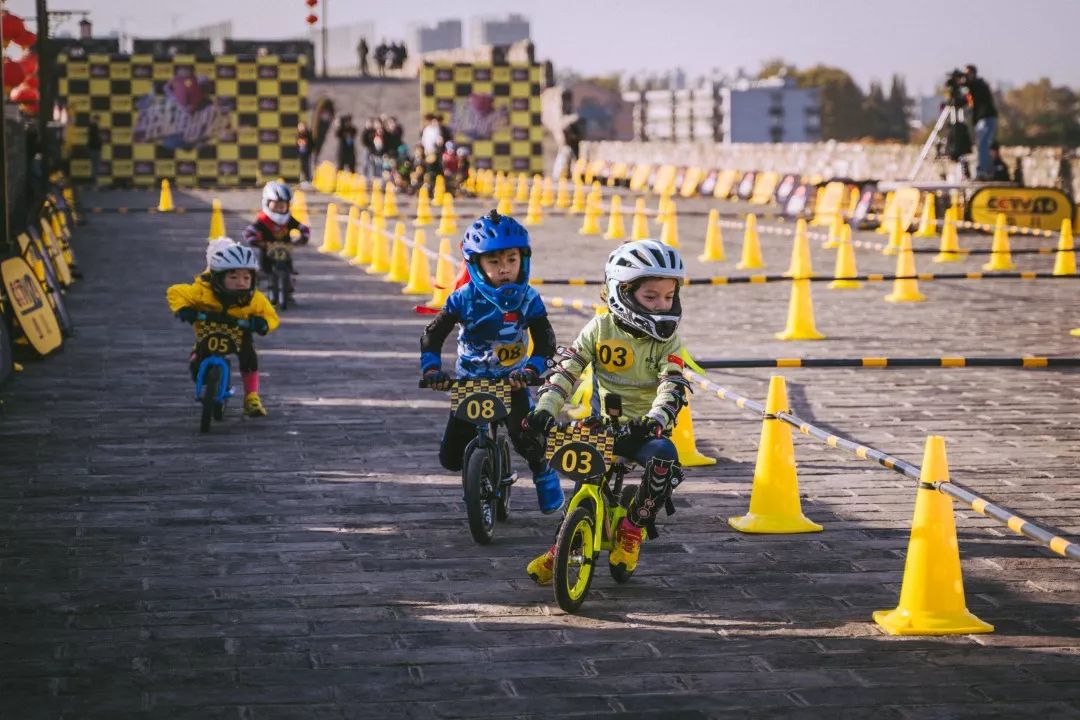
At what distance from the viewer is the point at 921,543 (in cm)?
657

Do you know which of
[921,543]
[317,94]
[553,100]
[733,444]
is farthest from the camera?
[317,94]

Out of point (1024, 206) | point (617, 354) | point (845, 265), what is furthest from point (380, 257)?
point (617, 354)

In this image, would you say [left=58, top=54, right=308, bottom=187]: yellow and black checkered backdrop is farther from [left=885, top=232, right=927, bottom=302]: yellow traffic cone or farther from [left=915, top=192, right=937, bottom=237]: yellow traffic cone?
[left=885, top=232, right=927, bottom=302]: yellow traffic cone

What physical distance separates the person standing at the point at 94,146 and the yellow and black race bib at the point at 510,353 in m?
40.3

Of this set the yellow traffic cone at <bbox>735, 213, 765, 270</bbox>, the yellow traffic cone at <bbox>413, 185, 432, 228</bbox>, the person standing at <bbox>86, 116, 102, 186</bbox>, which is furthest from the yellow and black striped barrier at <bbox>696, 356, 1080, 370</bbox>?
the person standing at <bbox>86, 116, 102, 186</bbox>

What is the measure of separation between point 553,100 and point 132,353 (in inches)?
1652

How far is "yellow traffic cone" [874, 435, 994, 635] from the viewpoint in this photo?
6.45 meters

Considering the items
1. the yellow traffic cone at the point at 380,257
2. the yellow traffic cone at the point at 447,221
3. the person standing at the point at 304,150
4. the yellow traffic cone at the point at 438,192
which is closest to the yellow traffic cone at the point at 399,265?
the yellow traffic cone at the point at 380,257

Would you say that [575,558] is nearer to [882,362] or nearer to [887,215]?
[882,362]

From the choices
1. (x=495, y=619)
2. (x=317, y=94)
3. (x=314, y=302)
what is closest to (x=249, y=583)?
(x=495, y=619)

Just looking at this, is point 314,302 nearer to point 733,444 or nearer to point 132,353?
point 132,353

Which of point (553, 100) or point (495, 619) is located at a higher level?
point (553, 100)

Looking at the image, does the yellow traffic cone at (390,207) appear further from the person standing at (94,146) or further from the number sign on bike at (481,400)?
the number sign on bike at (481,400)

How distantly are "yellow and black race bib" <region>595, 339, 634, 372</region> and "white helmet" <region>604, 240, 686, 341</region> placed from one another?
10cm
